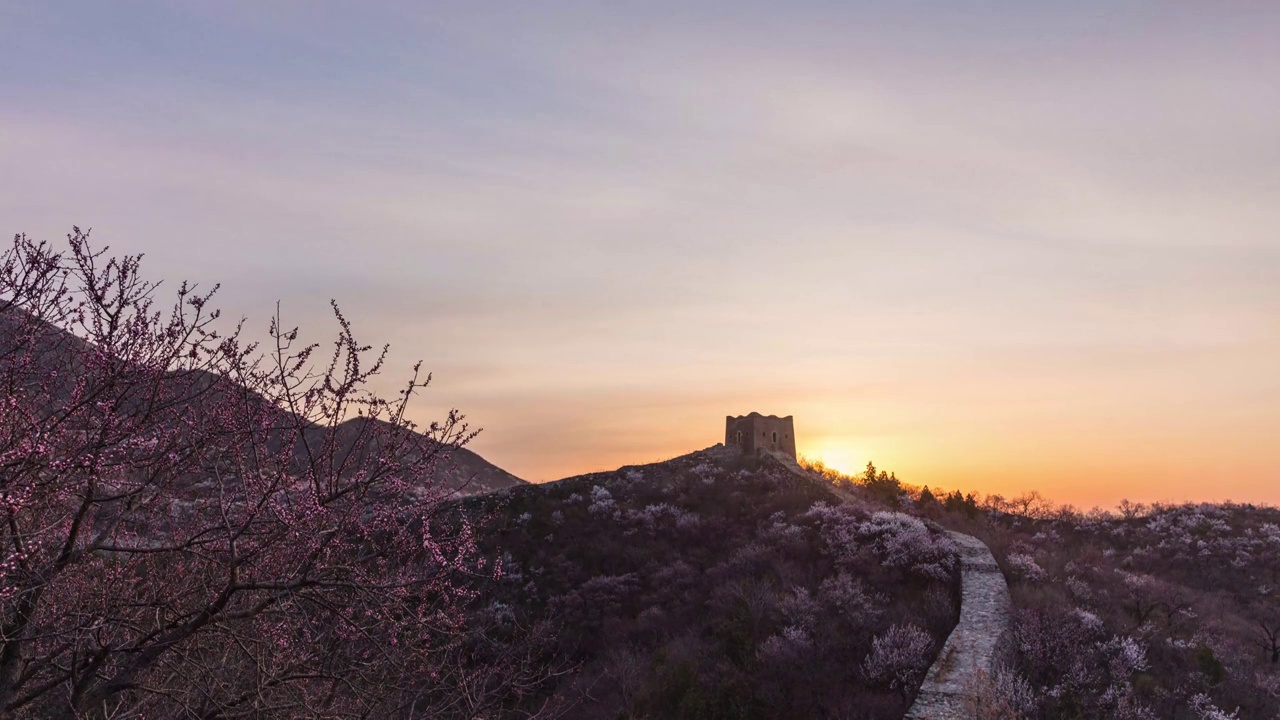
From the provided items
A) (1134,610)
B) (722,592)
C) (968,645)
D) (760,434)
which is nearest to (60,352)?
(968,645)

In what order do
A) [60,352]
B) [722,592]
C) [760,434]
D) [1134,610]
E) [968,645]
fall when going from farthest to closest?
1. [760,434]
2. [722,592]
3. [1134,610]
4. [968,645]
5. [60,352]

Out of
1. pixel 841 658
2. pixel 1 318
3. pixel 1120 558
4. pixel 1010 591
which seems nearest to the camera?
pixel 1 318

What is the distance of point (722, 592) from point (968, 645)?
911 cm

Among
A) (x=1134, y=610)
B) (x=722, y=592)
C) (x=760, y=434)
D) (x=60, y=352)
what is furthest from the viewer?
(x=760, y=434)

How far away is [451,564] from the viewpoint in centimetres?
677

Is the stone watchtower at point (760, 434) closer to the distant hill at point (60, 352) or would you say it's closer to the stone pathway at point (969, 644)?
the stone pathway at point (969, 644)

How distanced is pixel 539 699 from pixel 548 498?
17313mm

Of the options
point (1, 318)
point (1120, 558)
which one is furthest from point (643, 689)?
point (1120, 558)

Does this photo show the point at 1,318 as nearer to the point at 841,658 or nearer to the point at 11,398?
the point at 11,398

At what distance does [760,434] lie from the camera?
162 ft

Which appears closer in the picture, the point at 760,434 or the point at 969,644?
the point at 969,644

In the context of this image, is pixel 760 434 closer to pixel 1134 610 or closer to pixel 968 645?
pixel 1134 610

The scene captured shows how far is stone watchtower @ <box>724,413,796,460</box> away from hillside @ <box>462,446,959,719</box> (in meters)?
2.84

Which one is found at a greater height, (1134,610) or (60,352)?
(60,352)
